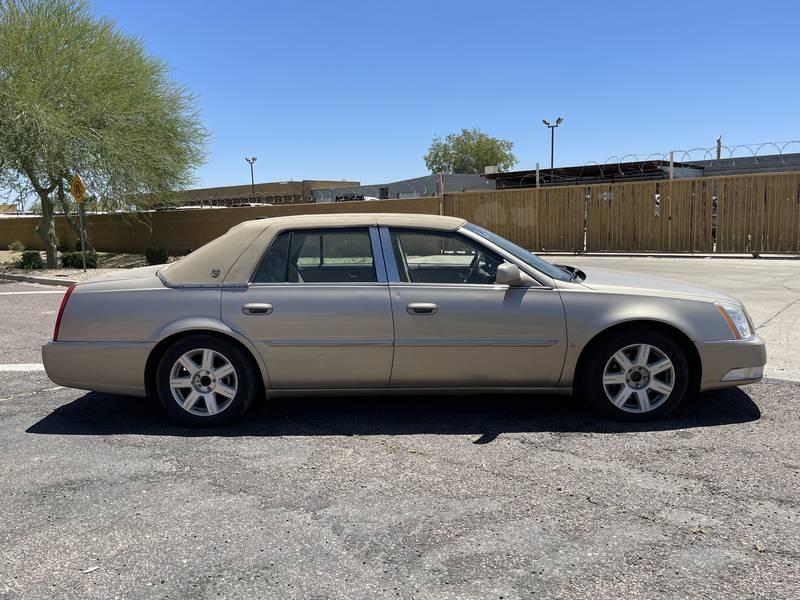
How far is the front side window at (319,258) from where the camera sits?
15.9ft

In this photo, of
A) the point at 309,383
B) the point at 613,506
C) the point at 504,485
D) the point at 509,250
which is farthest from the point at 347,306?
the point at 613,506

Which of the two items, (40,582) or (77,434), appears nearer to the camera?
(40,582)

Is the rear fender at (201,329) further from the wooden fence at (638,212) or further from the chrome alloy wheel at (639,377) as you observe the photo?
the wooden fence at (638,212)

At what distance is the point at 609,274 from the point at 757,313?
512 centimetres

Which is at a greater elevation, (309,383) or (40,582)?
(309,383)

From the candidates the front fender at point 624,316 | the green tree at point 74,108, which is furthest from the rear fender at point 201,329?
the green tree at point 74,108

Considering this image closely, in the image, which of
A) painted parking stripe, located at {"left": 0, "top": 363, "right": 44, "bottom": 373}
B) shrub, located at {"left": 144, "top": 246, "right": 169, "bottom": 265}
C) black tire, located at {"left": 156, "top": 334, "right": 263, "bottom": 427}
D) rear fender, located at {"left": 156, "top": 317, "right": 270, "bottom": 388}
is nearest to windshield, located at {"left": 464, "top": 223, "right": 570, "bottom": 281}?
rear fender, located at {"left": 156, "top": 317, "right": 270, "bottom": 388}

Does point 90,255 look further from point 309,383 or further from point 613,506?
point 613,506

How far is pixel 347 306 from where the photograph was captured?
185 inches

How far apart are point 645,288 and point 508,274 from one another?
1079 millimetres

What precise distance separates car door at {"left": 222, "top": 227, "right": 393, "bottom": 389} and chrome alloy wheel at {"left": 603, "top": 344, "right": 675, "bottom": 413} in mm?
1613

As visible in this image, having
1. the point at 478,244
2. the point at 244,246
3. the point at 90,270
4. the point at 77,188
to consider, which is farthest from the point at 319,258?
the point at 90,270

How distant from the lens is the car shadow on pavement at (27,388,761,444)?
15.7 feet

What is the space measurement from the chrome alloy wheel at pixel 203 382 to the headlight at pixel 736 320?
3.56 metres
